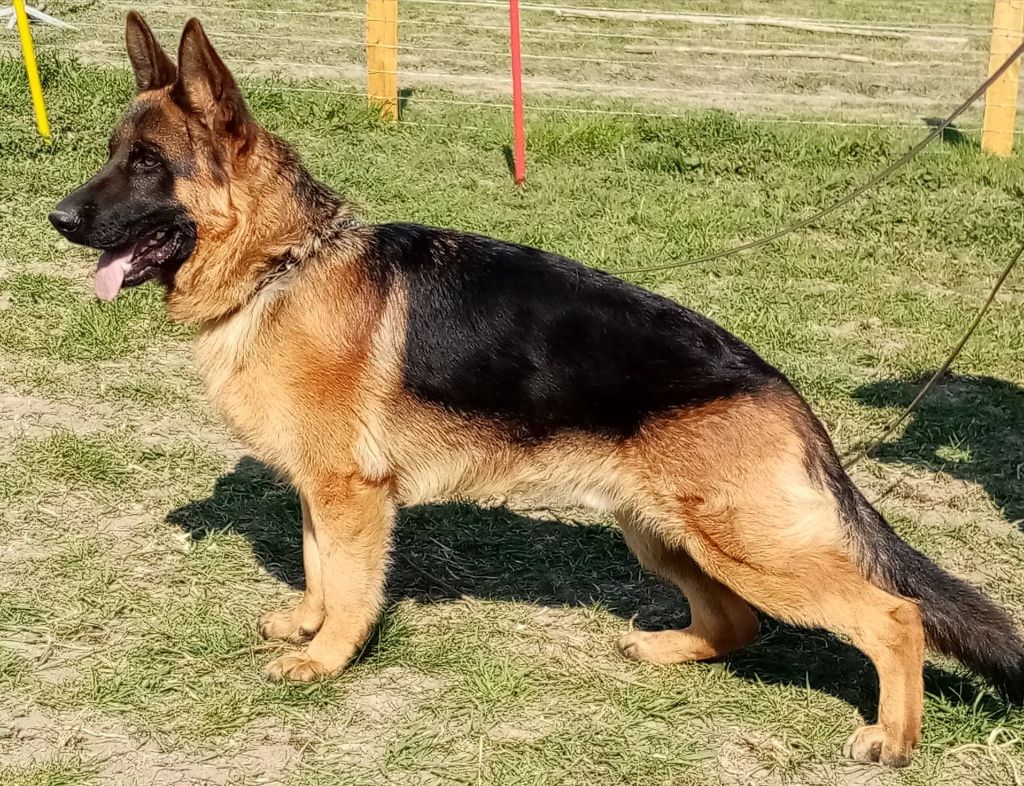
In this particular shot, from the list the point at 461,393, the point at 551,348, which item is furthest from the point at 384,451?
the point at 551,348

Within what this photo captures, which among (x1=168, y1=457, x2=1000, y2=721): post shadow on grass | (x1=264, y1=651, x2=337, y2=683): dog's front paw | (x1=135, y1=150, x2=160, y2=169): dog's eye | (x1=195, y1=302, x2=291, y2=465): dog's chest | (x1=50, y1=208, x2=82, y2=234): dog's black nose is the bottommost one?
(x1=168, y1=457, x2=1000, y2=721): post shadow on grass

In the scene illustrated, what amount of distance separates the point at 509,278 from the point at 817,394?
3.30 m

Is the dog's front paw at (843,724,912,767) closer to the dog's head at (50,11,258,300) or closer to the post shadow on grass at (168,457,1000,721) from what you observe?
the post shadow on grass at (168,457,1000,721)

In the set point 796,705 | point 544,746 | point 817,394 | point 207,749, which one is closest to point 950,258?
point 817,394

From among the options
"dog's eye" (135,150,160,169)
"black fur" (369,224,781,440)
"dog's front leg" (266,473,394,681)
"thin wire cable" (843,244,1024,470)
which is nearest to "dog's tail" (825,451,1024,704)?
"black fur" (369,224,781,440)

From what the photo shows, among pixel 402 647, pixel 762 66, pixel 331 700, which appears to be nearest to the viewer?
pixel 331 700

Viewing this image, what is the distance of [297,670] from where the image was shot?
418 centimetres

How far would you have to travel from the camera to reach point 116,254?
405 centimetres

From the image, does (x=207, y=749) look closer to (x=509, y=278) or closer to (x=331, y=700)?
(x=331, y=700)

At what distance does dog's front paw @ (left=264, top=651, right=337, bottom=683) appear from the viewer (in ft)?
13.7

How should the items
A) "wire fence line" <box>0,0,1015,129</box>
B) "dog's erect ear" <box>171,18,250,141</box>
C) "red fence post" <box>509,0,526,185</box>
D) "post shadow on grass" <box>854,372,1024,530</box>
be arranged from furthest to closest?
"wire fence line" <box>0,0,1015,129</box> < "red fence post" <box>509,0,526,185</box> < "post shadow on grass" <box>854,372,1024,530</box> < "dog's erect ear" <box>171,18,250,141</box>

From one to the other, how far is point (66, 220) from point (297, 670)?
5.77ft

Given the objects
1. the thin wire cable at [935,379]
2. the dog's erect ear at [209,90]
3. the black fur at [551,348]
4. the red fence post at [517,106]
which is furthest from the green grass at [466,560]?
the dog's erect ear at [209,90]

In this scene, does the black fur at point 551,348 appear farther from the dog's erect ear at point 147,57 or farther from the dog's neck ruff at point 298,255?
the dog's erect ear at point 147,57
